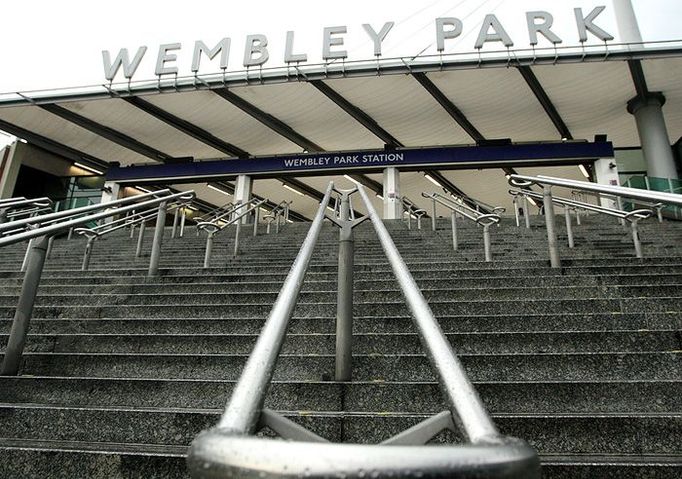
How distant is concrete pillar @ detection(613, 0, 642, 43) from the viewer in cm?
1561

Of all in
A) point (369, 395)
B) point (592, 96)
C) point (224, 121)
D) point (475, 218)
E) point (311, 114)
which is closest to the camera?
point (369, 395)

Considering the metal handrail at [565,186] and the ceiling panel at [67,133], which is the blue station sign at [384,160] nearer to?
the ceiling panel at [67,133]

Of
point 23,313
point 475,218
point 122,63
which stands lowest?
point 23,313

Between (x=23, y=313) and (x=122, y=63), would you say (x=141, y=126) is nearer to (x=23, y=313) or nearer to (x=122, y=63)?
(x=122, y=63)

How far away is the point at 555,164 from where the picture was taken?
51.5 feet

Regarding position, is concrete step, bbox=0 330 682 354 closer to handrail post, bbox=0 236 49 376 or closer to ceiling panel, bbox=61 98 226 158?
handrail post, bbox=0 236 49 376

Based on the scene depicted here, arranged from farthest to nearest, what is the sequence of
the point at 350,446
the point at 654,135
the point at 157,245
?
1. the point at 654,135
2. the point at 157,245
3. the point at 350,446

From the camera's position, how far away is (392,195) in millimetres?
15508

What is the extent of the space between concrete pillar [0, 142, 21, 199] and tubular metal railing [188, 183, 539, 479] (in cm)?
2047

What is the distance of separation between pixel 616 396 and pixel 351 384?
1.15 m

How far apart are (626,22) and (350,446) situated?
20.4 meters

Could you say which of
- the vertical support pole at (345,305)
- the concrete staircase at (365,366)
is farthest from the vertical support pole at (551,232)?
the vertical support pole at (345,305)

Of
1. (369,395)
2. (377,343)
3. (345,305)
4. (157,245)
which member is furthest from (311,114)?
(369,395)

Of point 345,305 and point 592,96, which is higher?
point 592,96
